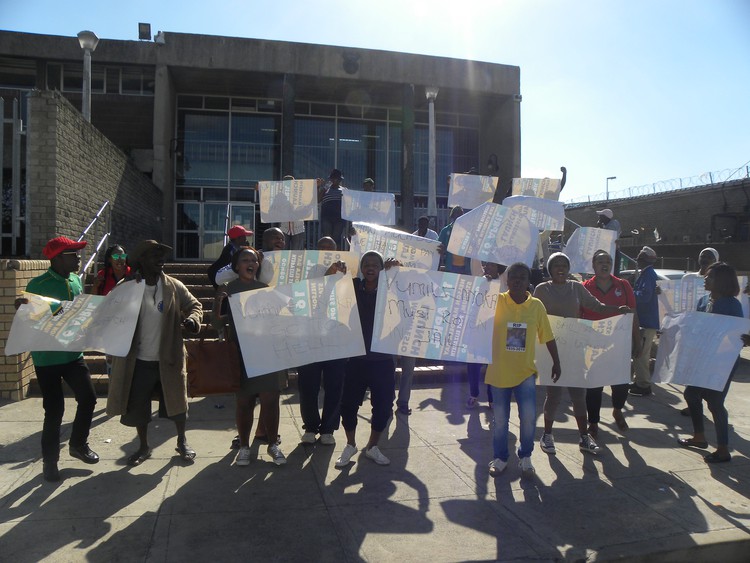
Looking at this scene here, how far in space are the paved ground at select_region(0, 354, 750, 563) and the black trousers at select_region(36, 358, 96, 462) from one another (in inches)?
9.7

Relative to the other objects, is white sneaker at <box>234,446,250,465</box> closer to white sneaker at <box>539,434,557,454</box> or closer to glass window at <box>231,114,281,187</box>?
white sneaker at <box>539,434,557,454</box>

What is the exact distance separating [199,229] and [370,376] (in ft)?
49.9

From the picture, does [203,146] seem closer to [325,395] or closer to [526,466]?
[325,395]

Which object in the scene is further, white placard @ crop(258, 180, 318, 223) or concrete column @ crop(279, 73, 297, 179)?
concrete column @ crop(279, 73, 297, 179)

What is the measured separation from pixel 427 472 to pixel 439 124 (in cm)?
1774

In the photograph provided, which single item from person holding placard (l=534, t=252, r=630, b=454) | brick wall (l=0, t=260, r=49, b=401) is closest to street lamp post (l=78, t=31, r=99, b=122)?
brick wall (l=0, t=260, r=49, b=401)

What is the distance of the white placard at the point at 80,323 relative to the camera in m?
3.92

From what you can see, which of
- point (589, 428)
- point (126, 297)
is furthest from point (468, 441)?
point (126, 297)

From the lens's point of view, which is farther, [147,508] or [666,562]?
Result: [147,508]

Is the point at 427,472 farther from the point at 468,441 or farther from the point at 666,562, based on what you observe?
the point at 666,562

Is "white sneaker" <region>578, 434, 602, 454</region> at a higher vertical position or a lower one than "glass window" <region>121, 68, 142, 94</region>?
lower

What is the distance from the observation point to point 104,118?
56.3ft

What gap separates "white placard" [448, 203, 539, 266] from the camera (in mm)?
5191

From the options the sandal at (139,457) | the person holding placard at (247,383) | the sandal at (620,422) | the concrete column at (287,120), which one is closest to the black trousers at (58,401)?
the sandal at (139,457)
